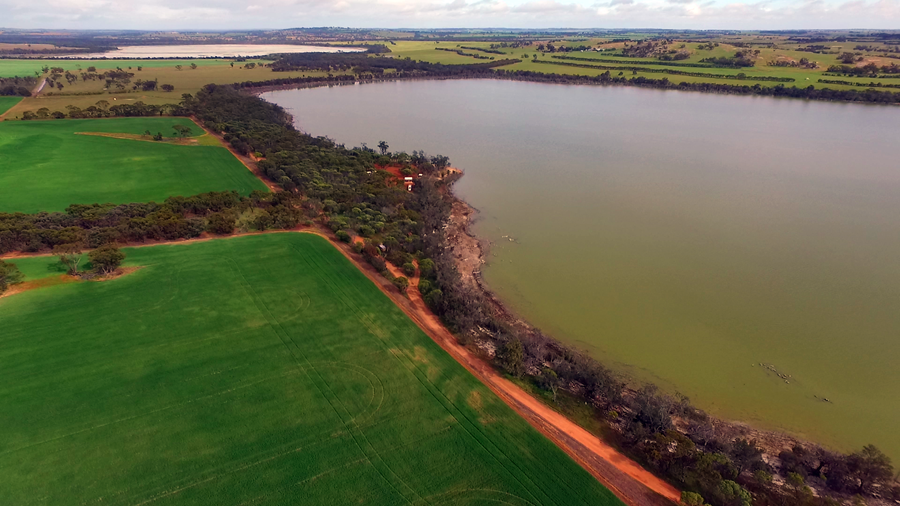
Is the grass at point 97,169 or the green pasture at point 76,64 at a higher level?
the green pasture at point 76,64

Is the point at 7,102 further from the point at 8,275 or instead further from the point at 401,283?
the point at 401,283

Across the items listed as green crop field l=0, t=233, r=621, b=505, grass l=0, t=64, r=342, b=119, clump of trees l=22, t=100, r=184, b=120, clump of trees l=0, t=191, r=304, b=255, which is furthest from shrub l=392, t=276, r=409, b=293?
grass l=0, t=64, r=342, b=119

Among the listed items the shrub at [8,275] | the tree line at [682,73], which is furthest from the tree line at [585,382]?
the tree line at [682,73]

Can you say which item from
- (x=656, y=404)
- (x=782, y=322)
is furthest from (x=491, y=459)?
(x=782, y=322)

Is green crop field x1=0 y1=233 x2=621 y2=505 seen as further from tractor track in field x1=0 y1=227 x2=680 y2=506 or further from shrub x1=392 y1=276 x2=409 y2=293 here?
shrub x1=392 y1=276 x2=409 y2=293

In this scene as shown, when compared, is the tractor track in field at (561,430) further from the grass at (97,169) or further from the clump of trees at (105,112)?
the clump of trees at (105,112)

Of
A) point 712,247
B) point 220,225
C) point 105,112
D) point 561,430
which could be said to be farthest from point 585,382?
point 105,112

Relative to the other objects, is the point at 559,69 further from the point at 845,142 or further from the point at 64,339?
the point at 64,339
